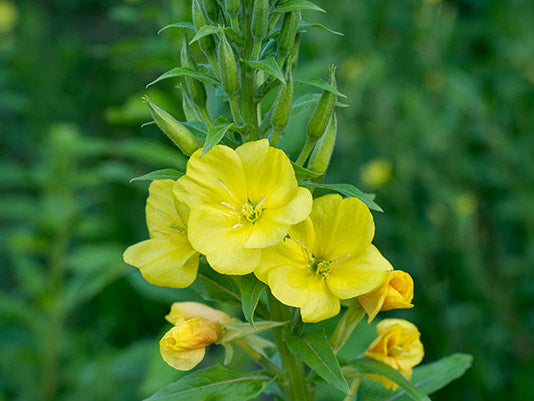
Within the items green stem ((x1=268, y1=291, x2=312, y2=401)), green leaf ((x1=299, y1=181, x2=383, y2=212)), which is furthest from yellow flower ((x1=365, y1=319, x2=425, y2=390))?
green leaf ((x1=299, y1=181, x2=383, y2=212))

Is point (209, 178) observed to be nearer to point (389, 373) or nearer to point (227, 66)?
point (227, 66)

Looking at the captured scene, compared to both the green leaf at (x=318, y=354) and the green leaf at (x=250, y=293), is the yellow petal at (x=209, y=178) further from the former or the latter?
the green leaf at (x=318, y=354)

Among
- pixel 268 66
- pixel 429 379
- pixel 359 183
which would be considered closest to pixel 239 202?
pixel 268 66

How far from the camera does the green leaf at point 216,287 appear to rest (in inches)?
48.4

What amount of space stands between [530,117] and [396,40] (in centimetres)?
120

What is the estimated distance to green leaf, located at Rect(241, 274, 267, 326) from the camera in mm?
1000

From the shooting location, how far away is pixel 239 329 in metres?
1.16

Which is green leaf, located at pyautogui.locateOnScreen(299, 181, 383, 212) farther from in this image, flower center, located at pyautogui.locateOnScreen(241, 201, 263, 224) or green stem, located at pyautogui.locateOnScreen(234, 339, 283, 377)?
green stem, located at pyautogui.locateOnScreen(234, 339, 283, 377)

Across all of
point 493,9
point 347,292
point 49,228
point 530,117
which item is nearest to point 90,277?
point 49,228

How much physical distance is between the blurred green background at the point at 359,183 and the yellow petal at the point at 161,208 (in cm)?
83

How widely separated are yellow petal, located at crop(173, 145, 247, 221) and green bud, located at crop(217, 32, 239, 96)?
0.44ft

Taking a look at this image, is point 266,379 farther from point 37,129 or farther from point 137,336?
point 37,129

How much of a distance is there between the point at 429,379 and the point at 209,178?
0.73 meters

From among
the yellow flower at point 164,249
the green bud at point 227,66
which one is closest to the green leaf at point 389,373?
the yellow flower at point 164,249
